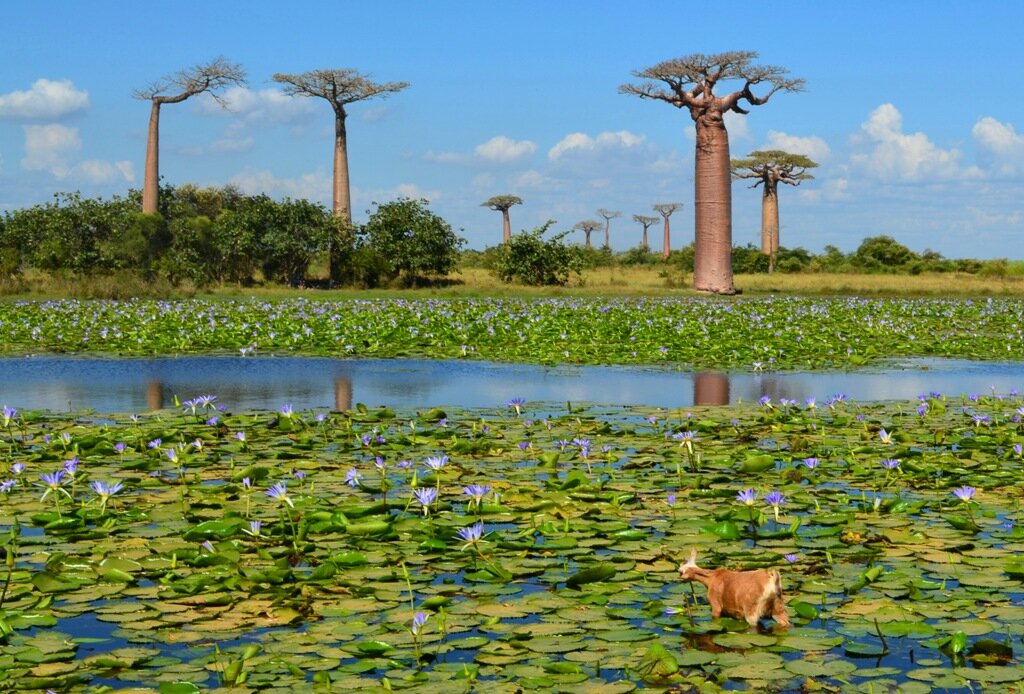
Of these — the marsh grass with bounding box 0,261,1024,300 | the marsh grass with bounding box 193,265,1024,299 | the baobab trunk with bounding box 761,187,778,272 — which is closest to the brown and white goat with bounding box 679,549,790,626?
the marsh grass with bounding box 0,261,1024,300

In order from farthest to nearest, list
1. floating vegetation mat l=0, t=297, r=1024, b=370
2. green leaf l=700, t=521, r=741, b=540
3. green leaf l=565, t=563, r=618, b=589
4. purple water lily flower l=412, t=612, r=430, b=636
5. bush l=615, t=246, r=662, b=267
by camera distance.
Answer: bush l=615, t=246, r=662, b=267 < floating vegetation mat l=0, t=297, r=1024, b=370 < green leaf l=700, t=521, r=741, b=540 < green leaf l=565, t=563, r=618, b=589 < purple water lily flower l=412, t=612, r=430, b=636

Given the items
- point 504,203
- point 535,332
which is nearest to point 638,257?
point 504,203

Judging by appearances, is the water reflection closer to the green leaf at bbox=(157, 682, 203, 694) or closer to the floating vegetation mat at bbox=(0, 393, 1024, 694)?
the floating vegetation mat at bbox=(0, 393, 1024, 694)

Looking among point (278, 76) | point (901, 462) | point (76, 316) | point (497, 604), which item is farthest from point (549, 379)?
point (278, 76)

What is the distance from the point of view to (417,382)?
1194cm

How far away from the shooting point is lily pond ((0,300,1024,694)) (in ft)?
11.3

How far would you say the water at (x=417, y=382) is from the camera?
10.3 metres

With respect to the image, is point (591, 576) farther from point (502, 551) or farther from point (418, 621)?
point (418, 621)

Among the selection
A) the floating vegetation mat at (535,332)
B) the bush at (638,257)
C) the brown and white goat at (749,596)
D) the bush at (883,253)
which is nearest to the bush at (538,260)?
the floating vegetation mat at (535,332)

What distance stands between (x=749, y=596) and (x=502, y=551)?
1250 millimetres

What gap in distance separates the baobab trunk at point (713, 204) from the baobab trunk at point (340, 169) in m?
14.8

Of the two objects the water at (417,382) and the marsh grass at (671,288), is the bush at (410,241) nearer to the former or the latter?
the marsh grass at (671,288)

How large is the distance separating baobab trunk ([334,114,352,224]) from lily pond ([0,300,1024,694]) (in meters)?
35.0

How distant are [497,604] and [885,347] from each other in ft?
43.8
